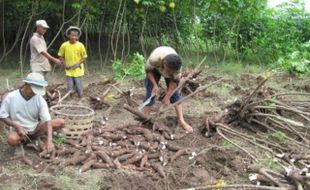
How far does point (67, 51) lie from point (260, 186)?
396cm

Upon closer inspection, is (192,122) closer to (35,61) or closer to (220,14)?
(35,61)

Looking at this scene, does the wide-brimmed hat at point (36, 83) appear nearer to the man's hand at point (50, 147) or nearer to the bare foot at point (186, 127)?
the man's hand at point (50, 147)

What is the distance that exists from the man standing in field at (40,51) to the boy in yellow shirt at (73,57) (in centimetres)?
19

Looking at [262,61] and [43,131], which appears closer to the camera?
[43,131]

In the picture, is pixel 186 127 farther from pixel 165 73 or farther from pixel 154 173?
pixel 154 173

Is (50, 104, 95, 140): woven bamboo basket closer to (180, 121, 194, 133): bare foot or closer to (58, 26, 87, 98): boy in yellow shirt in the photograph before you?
(180, 121, 194, 133): bare foot

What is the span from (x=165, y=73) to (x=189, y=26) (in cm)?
625

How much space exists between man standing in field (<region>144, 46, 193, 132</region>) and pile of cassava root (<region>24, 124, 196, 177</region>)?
409 mm

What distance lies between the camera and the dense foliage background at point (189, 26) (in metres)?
9.77

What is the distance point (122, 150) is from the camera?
464 cm

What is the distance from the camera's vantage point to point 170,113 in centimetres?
630

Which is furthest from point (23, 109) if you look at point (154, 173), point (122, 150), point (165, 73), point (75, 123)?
point (165, 73)

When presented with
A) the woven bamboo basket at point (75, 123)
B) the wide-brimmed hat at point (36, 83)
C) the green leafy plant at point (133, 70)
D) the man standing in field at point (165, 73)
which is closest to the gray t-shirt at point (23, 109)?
the wide-brimmed hat at point (36, 83)

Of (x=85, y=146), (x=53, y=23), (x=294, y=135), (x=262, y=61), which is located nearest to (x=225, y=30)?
(x=262, y=61)
